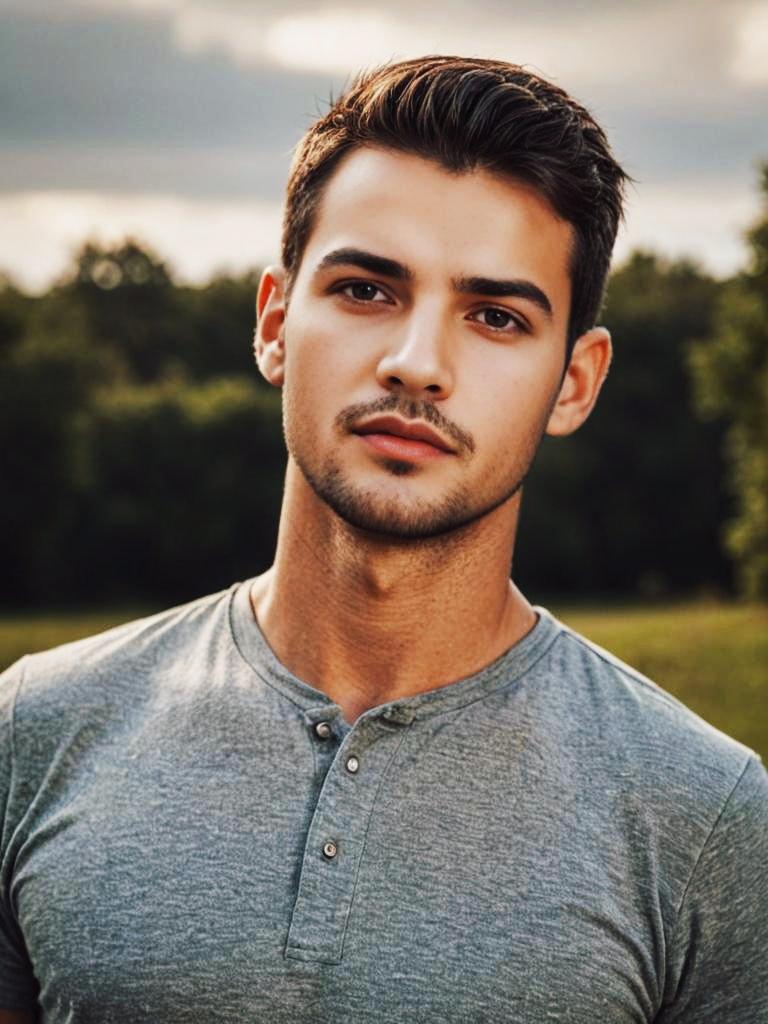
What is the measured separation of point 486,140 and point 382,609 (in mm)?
1000

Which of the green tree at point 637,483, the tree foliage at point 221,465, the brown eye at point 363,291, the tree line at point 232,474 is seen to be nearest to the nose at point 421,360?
the brown eye at point 363,291

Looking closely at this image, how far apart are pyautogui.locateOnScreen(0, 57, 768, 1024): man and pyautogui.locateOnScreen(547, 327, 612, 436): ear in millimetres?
21

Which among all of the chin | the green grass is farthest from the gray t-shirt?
the green grass

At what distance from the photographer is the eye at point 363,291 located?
2604 millimetres

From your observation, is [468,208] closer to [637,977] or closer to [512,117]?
[512,117]

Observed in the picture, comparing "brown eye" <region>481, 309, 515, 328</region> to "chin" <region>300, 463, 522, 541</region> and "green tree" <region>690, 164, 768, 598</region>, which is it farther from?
"green tree" <region>690, 164, 768, 598</region>

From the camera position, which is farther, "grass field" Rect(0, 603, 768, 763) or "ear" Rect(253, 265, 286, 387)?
"grass field" Rect(0, 603, 768, 763)

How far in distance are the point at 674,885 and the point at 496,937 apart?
14.0 inches

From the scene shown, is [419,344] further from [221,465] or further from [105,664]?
[221,465]

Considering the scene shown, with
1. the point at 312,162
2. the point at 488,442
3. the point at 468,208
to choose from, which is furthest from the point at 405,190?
the point at 488,442

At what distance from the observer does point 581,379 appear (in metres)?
2.98

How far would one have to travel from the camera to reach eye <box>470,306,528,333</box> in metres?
2.63

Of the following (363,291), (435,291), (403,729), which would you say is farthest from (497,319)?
(403,729)

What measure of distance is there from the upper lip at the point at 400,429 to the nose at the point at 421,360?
0.06 m
